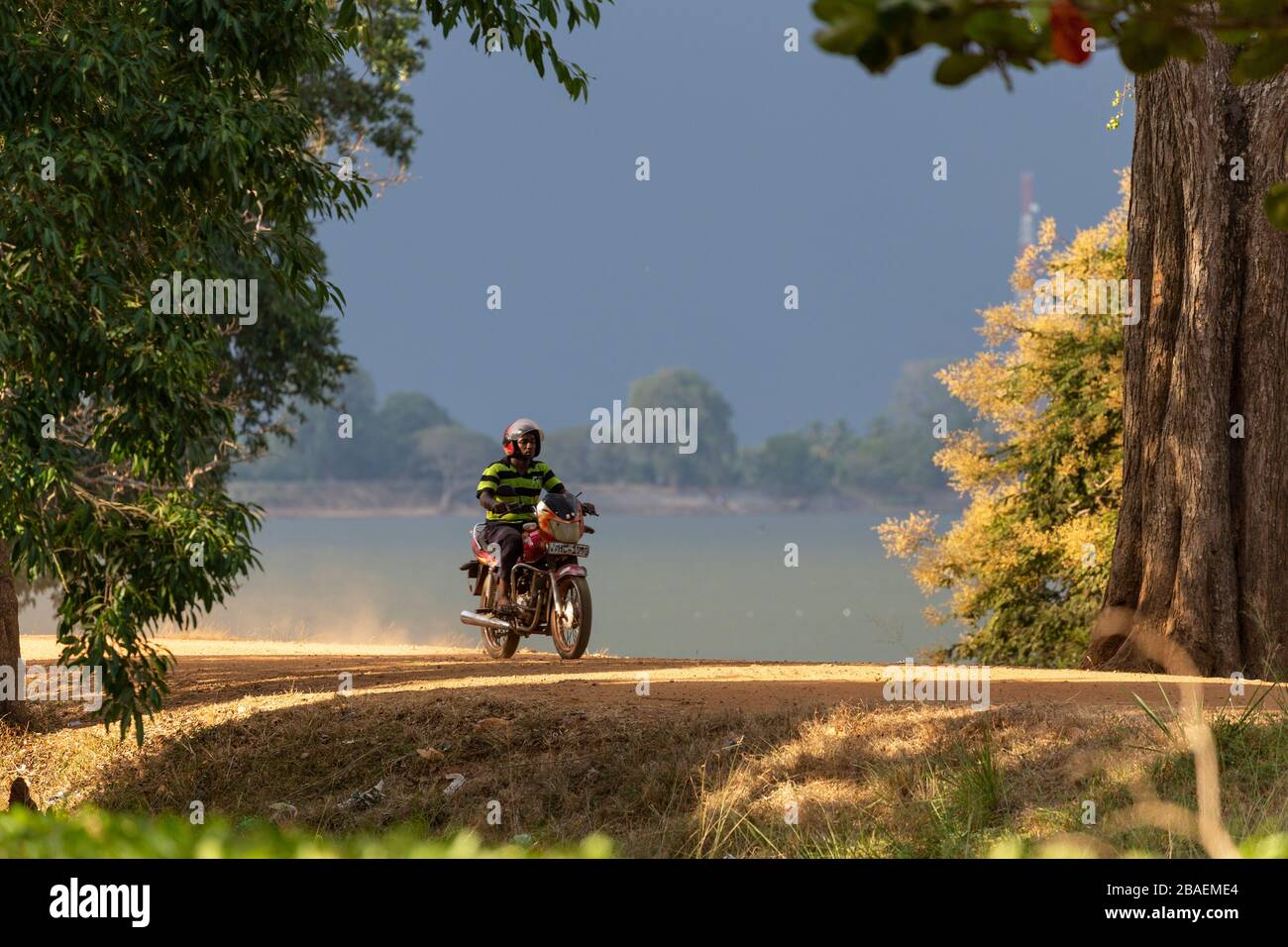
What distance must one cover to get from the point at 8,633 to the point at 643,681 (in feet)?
19.6

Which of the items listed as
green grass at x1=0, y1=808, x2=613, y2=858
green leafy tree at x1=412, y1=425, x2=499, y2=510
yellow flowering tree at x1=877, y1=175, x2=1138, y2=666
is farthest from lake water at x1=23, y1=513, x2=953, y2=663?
green grass at x1=0, y1=808, x2=613, y2=858

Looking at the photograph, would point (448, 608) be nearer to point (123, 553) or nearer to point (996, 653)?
point (996, 653)

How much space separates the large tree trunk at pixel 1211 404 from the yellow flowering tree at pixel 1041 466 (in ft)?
17.4

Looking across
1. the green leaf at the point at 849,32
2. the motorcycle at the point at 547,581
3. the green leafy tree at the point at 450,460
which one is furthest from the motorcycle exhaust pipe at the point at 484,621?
the green leafy tree at the point at 450,460

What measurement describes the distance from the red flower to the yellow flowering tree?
681 inches

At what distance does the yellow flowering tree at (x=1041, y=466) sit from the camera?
65.6ft

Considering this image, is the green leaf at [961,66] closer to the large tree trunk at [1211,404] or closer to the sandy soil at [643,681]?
the sandy soil at [643,681]

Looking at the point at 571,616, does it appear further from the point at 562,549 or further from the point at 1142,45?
the point at 1142,45

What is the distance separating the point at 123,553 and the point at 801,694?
206 inches

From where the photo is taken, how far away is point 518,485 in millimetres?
14008

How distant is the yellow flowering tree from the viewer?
20.0m

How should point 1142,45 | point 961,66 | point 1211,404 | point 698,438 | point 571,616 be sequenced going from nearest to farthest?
point 961,66, point 1142,45, point 1211,404, point 571,616, point 698,438

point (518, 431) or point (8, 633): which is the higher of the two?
point (518, 431)

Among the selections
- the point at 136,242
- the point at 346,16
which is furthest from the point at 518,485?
the point at 346,16
